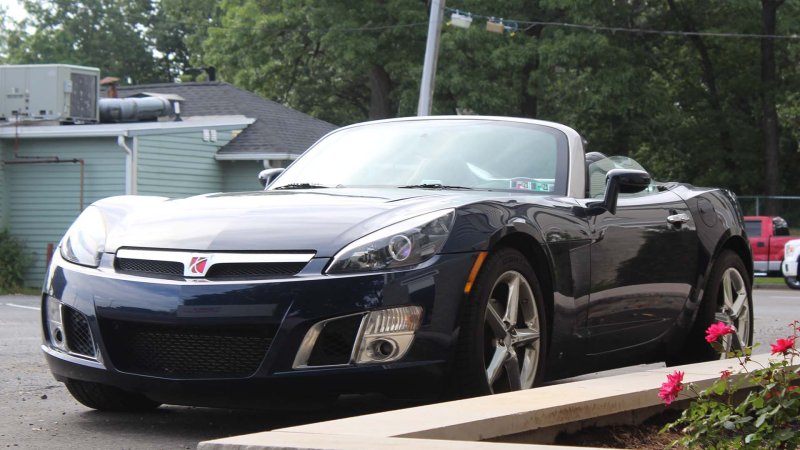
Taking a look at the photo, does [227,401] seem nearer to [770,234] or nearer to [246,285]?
[246,285]

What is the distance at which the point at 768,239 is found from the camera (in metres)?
32.9

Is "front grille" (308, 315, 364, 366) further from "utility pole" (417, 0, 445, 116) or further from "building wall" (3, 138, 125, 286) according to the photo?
"building wall" (3, 138, 125, 286)

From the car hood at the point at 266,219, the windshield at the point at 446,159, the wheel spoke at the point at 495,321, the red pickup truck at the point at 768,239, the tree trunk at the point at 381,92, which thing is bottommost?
the red pickup truck at the point at 768,239

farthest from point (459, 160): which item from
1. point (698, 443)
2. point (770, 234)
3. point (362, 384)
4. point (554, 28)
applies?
point (554, 28)

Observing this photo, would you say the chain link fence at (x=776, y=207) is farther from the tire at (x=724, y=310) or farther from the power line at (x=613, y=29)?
the tire at (x=724, y=310)

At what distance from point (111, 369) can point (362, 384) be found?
103 centimetres

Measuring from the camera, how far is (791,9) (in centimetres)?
4384

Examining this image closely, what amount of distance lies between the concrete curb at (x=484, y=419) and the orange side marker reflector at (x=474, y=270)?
1.87 ft

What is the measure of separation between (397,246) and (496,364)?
2.28 ft

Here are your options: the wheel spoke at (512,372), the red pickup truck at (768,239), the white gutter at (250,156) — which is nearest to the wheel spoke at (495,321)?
the wheel spoke at (512,372)

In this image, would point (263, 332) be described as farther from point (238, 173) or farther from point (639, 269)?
point (238, 173)

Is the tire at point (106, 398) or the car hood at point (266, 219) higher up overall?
the car hood at point (266, 219)

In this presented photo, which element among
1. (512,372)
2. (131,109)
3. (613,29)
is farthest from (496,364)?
(613,29)

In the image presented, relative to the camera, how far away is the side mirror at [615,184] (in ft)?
21.5
